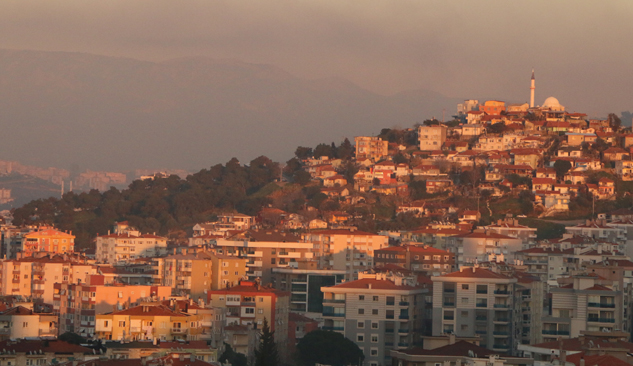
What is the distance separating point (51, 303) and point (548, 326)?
112 feet

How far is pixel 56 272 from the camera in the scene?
8288 centimetres

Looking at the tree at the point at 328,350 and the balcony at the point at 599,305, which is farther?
the tree at the point at 328,350

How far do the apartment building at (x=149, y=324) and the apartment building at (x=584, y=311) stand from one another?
14378 mm

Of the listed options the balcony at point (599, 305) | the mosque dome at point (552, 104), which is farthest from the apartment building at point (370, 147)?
the balcony at point (599, 305)

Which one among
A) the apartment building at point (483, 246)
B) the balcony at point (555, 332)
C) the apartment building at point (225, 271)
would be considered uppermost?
the apartment building at point (483, 246)

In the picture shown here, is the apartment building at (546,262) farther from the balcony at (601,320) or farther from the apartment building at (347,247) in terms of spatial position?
the balcony at (601,320)

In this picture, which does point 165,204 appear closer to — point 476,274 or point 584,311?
point 476,274

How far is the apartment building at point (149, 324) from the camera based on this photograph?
5397 cm

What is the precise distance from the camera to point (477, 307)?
59844 mm

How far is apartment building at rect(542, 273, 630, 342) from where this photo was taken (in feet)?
179

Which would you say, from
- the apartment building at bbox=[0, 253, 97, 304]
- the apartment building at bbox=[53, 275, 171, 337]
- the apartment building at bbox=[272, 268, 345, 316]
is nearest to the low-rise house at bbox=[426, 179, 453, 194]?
the apartment building at bbox=[272, 268, 345, 316]

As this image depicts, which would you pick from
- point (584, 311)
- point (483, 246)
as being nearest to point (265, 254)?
point (483, 246)

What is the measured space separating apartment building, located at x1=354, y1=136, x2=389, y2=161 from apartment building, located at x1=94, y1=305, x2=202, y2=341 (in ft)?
237

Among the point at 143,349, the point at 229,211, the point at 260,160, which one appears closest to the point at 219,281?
the point at 143,349
